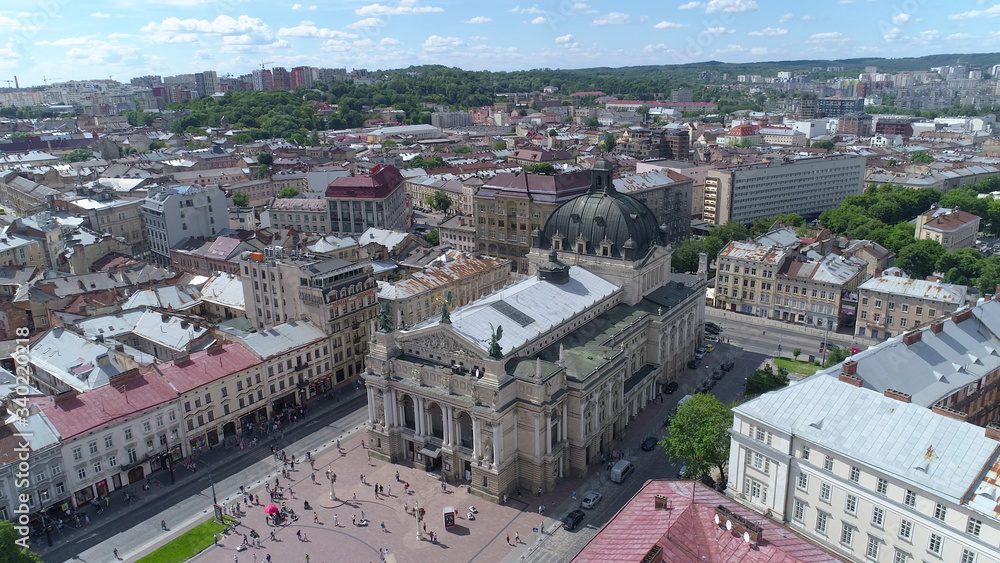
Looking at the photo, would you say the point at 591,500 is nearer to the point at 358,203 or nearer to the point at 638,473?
the point at 638,473

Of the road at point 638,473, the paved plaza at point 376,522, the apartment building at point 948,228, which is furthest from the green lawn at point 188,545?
the apartment building at point 948,228

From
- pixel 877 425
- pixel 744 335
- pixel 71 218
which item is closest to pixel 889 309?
pixel 744 335

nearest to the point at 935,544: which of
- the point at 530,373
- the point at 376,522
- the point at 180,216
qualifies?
the point at 530,373

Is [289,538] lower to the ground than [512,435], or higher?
lower

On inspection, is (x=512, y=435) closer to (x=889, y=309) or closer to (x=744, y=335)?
(x=744, y=335)

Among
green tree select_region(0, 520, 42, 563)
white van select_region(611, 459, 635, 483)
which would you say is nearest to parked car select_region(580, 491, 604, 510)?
white van select_region(611, 459, 635, 483)

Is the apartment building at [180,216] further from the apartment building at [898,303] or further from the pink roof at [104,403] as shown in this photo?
the apartment building at [898,303]
